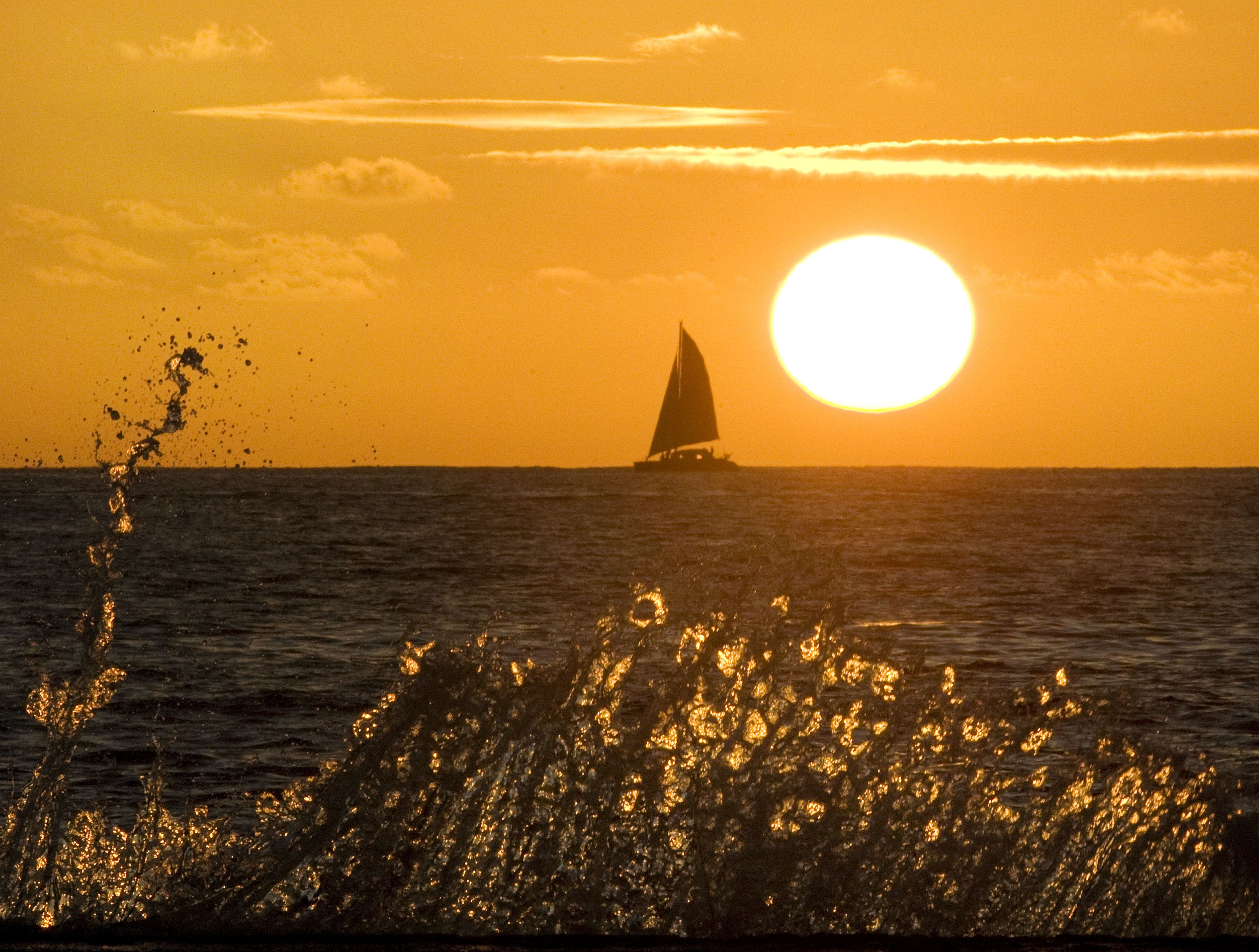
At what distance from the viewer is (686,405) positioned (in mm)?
134000

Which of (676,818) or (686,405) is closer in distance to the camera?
(676,818)

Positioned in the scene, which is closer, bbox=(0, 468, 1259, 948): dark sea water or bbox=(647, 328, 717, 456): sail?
bbox=(0, 468, 1259, 948): dark sea water

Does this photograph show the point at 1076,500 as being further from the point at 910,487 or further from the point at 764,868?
the point at 764,868

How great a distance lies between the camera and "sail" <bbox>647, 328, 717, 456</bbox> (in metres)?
132

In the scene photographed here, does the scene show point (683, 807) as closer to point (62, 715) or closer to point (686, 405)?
point (62, 715)

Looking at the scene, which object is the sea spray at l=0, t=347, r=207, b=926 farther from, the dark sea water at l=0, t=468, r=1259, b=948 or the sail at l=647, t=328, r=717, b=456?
the sail at l=647, t=328, r=717, b=456

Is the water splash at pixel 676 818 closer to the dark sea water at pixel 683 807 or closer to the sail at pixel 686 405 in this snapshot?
the dark sea water at pixel 683 807

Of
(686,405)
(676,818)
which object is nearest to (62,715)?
(676,818)

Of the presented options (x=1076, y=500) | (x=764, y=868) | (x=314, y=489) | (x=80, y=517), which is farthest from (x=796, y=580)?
(x=314, y=489)

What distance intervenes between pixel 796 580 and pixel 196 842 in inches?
171

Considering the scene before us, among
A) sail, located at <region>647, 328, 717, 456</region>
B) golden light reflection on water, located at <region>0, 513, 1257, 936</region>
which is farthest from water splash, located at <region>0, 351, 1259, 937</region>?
sail, located at <region>647, 328, 717, 456</region>

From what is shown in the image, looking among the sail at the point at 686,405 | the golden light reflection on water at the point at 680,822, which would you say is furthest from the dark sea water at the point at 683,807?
the sail at the point at 686,405

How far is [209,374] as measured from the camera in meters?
11.1

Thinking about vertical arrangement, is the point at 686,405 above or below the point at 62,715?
below
